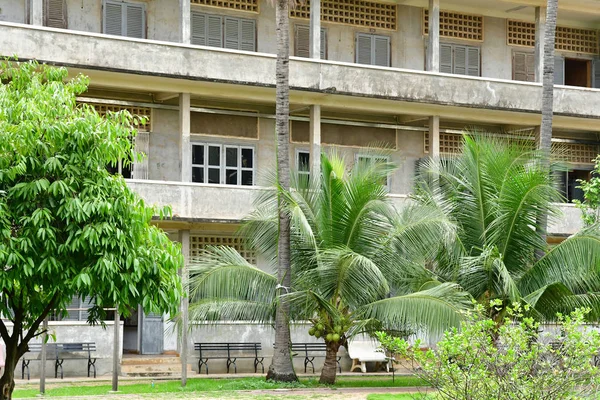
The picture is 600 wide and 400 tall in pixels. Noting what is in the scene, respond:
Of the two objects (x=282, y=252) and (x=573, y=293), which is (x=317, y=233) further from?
(x=573, y=293)

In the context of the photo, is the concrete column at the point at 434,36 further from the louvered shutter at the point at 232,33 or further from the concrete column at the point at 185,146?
the concrete column at the point at 185,146

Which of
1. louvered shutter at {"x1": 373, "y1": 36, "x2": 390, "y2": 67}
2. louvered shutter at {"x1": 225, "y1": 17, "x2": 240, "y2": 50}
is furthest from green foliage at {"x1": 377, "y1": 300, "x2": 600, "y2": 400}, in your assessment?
louvered shutter at {"x1": 373, "y1": 36, "x2": 390, "y2": 67}

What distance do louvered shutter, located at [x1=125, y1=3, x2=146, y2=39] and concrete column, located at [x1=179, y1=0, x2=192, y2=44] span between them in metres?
1.65

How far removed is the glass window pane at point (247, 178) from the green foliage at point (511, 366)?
55.6ft

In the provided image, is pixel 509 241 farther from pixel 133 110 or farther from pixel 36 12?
pixel 36 12

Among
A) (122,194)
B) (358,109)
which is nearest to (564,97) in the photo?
(358,109)

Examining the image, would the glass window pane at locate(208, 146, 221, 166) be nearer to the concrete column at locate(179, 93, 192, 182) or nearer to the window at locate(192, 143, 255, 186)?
the window at locate(192, 143, 255, 186)

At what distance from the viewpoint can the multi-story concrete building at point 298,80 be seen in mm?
25078

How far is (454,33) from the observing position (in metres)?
30.8

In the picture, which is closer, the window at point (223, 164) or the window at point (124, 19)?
the window at point (124, 19)

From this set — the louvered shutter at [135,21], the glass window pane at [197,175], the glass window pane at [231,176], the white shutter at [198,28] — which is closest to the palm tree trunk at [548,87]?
the glass window pane at [231,176]

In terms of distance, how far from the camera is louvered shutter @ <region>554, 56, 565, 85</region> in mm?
32062

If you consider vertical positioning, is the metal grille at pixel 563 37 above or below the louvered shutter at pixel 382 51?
above

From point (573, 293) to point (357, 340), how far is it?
21.9 feet
